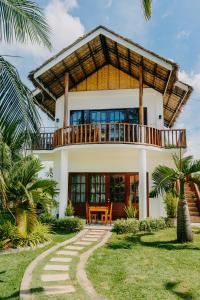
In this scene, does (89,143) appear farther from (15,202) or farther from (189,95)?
(189,95)

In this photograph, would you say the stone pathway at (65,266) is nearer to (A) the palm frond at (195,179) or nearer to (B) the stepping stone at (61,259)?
(B) the stepping stone at (61,259)

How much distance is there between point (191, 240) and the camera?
8633 millimetres

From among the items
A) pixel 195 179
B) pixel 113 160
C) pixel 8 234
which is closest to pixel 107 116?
pixel 113 160

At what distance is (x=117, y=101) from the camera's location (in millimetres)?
14875

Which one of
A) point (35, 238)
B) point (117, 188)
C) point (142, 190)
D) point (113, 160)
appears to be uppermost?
point (113, 160)

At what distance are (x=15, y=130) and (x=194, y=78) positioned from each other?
38.1 ft

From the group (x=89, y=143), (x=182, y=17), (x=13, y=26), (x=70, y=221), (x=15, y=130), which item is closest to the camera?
(x=15, y=130)

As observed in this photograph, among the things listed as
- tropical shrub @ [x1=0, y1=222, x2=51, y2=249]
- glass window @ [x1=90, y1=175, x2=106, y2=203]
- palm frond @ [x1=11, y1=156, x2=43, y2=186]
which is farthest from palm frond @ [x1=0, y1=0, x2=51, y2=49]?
glass window @ [x1=90, y1=175, x2=106, y2=203]

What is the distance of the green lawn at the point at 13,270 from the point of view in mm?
4883

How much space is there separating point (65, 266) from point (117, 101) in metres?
9.94

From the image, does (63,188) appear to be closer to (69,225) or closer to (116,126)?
(69,225)

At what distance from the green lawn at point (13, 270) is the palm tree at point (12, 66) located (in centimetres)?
278

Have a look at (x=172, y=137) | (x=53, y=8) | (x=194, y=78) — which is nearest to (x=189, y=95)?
(x=194, y=78)

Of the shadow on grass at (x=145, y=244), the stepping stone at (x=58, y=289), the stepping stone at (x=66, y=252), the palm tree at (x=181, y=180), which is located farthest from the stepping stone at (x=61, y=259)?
the palm tree at (x=181, y=180)
